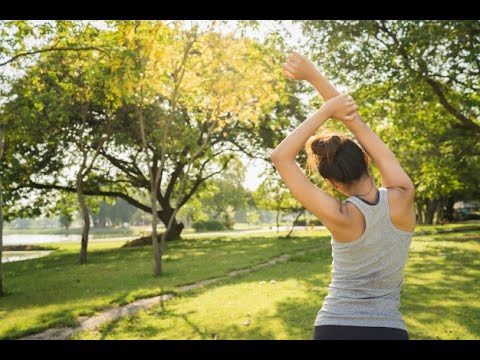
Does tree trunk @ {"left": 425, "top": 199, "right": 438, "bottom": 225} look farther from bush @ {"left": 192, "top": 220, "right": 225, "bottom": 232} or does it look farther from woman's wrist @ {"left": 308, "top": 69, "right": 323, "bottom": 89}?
woman's wrist @ {"left": 308, "top": 69, "right": 323, "bottom": 89}

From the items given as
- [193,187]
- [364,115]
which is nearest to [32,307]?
[364,115]

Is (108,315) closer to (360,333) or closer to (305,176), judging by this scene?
(360,333)

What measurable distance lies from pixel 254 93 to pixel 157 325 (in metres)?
9.24

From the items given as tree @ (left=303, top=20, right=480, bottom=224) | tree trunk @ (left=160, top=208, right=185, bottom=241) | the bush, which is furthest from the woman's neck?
the bush

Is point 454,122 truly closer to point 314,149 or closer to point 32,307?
point 32,307

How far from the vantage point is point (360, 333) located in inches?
91.4

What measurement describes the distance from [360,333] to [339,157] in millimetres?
897

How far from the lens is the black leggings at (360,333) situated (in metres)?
2.32

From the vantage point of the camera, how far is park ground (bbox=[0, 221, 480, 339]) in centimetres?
809

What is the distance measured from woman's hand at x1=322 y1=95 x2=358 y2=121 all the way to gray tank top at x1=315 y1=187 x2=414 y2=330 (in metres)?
0.44

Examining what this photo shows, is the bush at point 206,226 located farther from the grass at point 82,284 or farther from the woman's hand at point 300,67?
the woman's hand at point 300,67

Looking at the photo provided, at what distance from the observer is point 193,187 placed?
3666cm

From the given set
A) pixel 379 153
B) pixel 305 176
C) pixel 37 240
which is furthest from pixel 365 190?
pixel 37 240

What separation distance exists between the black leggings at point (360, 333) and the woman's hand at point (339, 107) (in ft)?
3.55
